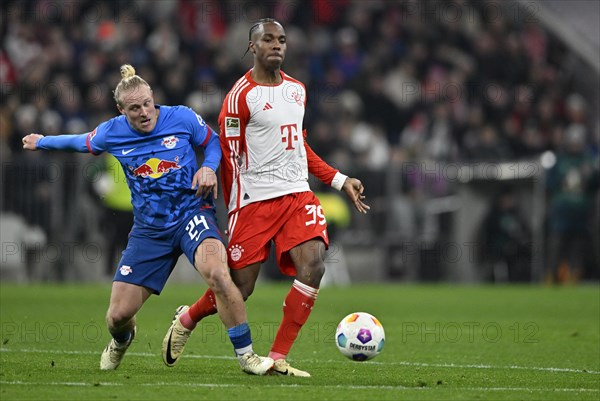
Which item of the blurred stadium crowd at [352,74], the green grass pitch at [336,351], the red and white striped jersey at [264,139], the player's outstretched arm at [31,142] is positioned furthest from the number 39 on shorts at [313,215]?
the blurred stadium crowd at [352,74]

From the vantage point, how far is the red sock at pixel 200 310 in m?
8.58

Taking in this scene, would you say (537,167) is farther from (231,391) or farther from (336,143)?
(231,391)

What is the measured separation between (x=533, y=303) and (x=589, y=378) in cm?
807

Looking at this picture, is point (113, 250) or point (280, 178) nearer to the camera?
point (280, 178)

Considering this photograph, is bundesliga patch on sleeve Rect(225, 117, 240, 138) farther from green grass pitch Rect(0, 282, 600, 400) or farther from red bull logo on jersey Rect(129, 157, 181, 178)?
green grass pitch Rect(0, 282, 600, 400)

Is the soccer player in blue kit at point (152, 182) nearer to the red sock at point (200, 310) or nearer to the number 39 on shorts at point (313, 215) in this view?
the red sock at point (200, 310)

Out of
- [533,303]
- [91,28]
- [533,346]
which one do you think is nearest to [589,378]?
[533,346]

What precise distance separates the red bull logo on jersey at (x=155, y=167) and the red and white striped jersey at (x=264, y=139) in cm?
46

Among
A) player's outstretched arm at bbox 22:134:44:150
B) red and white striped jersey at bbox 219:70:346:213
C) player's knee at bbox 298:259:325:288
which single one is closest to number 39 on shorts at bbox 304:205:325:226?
red and white striped jersey at bbox 219:70:346:213

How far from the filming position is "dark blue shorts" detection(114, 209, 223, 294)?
26.9 ft

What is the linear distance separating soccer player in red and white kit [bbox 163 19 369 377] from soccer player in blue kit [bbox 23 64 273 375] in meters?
0.23

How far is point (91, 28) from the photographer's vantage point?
77.4 feet

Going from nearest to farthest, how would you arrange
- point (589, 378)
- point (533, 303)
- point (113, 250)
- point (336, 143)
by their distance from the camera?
1. point (589, 378)
2. point (533, 303)
3. point (113, 250)
4. point (336, 143)

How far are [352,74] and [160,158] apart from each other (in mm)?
15963
